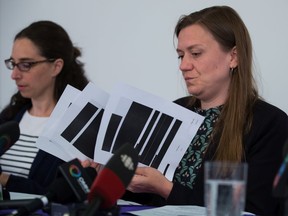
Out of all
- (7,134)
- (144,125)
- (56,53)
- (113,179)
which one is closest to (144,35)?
(56,53)

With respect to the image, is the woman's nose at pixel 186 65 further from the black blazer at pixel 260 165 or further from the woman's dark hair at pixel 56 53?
the woman's dark hair at pixel 56 53

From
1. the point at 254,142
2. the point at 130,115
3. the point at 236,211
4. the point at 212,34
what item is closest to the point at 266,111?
the point at 254,142

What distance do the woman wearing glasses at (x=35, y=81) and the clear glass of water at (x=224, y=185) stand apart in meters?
1.33

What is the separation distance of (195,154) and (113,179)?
32.1 inches

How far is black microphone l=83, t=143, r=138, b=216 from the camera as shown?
84 centimetres

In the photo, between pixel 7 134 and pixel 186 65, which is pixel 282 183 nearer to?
pixel 7 134

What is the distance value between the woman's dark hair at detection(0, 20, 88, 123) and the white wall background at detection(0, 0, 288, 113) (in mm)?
367

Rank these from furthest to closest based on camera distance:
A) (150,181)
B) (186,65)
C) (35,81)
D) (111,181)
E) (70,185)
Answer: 1. (35,81)
2. (186,65)
3. (150,181)
4. (70,185)
5. (111,181)

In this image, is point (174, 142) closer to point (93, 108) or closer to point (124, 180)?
point (93, 108)

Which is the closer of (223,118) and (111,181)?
(111,181)

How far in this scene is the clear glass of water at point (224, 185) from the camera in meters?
0.82

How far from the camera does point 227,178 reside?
0.82 m

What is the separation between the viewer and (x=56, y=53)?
2279mm

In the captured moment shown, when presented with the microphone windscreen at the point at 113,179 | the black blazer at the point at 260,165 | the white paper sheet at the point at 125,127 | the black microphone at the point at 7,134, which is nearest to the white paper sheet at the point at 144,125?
the white paper sheet at the point at 125,127
